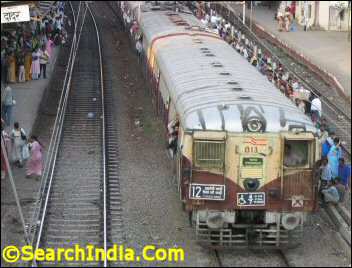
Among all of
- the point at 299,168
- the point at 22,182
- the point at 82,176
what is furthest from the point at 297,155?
the point at 22,182

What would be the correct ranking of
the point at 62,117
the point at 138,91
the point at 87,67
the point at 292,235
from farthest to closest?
the point at 87,67, the point at 138,91, the point at 62,117, the point at 292,235

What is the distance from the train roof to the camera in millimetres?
12094

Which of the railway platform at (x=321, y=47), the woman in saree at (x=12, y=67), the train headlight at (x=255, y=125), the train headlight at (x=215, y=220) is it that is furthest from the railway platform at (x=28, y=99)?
the railway platform at (x=321, y=47)

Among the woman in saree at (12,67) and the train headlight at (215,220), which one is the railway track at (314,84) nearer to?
the train headlight at (215,220)

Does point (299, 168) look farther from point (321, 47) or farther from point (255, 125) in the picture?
point (321, 47)

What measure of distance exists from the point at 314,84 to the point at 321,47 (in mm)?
8909

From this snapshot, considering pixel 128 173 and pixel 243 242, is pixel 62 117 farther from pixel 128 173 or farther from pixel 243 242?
pixel 243 242

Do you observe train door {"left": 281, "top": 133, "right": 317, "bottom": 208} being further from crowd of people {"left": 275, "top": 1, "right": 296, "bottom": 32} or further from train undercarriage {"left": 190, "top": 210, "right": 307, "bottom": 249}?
crowd of people {"left": 275, "top": 1, "right": 296, "bottom": 32}

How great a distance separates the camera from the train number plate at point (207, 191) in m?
12.0

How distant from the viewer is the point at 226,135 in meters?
11.8

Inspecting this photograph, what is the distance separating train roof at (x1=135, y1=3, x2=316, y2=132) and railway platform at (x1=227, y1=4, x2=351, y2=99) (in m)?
9.33

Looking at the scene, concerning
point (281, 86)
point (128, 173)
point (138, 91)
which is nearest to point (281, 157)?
point (128, 173)

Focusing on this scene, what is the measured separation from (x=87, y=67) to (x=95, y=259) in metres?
17.1

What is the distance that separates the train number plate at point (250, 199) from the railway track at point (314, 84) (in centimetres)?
707
